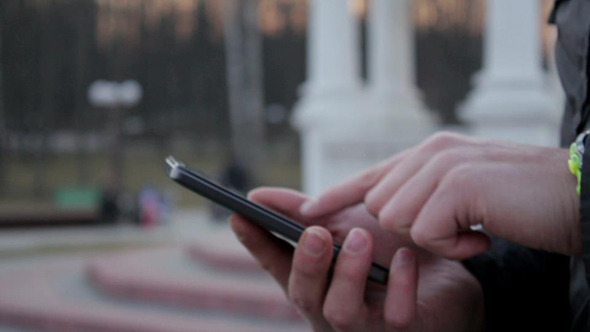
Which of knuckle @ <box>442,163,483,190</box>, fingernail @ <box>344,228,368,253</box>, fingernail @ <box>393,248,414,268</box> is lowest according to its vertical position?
fingernail @ <box>393,248,414,268</box>

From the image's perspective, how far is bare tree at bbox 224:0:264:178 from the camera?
25.2 meters

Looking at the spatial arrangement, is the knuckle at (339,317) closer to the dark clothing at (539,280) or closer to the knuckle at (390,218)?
the knuckle at (390,218)

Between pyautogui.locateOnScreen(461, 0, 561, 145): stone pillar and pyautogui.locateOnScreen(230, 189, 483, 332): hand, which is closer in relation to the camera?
pyautogui.locateOnScreen(230, 189, 483, 332): hand

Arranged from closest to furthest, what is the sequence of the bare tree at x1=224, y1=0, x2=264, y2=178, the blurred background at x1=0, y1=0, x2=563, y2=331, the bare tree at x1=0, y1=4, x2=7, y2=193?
1. the blurred background at x1=0, y1=0, x2=563, y2=331
2. the bare tree at x1=224, y1=0, x2=264, y2=178
3. the bare tree at x1=0, y1=4, x2=7, y2=193

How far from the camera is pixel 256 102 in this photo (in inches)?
991

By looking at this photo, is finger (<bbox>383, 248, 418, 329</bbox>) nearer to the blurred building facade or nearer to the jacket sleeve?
the jacket sleeve

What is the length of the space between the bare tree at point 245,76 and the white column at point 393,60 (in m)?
15.7

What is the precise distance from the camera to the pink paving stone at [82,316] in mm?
4656

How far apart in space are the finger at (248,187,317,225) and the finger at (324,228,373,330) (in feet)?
0.54

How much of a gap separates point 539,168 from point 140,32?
29700 mm

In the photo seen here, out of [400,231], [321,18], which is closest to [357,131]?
[321,18]

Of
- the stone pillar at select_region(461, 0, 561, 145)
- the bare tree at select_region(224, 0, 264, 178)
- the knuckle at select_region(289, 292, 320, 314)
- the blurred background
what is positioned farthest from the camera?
the bare tree at select_region(224, 0, 264, 178)

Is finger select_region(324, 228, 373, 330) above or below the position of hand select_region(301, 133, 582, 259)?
below

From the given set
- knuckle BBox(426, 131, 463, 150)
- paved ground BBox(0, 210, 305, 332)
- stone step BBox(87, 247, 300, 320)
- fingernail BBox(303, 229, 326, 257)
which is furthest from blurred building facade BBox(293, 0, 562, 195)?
fingernail BBox(303, 229, 326, 257)
